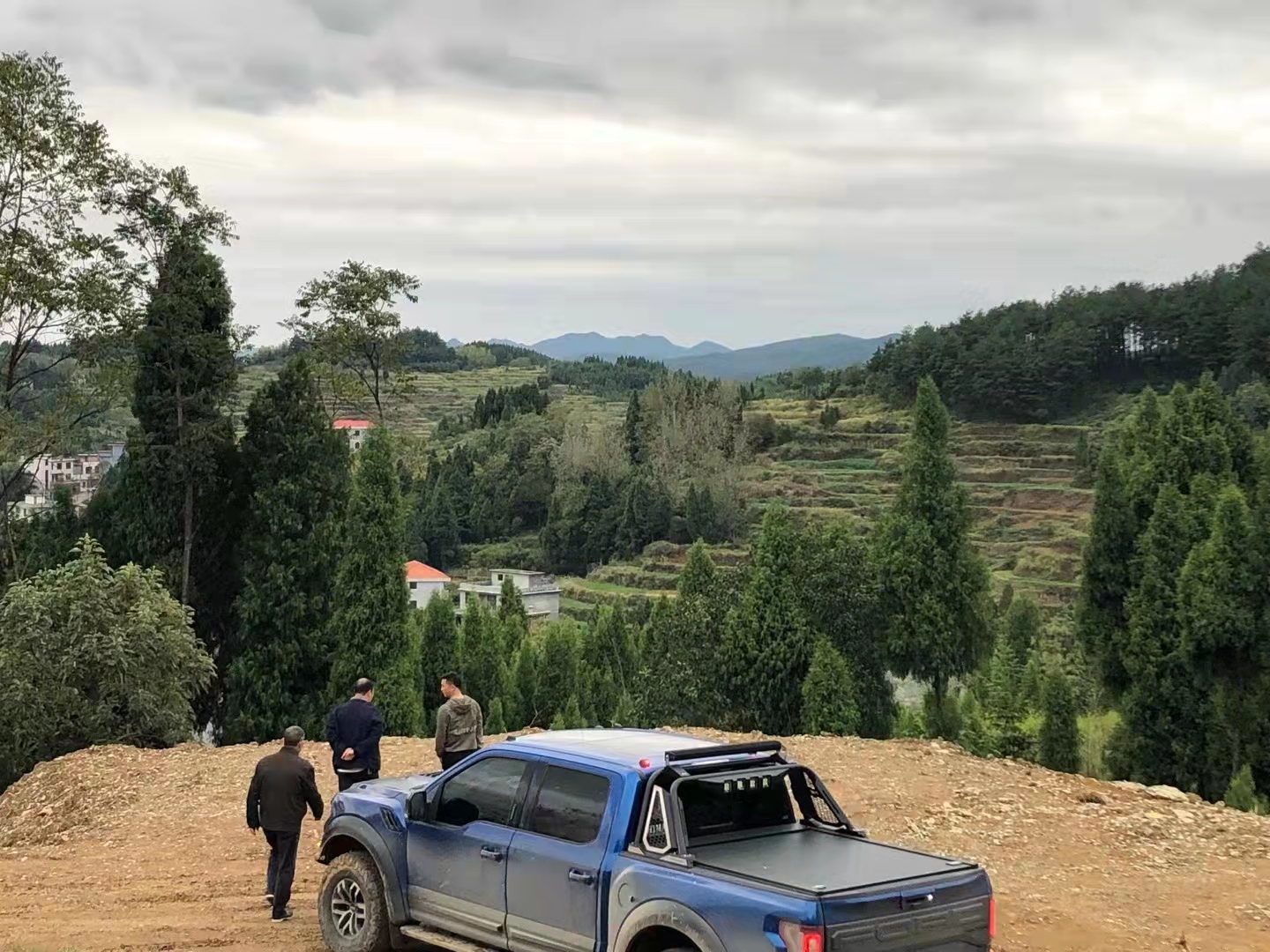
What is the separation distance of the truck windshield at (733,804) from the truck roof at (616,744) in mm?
277

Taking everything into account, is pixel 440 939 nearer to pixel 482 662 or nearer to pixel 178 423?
pixel 178 423

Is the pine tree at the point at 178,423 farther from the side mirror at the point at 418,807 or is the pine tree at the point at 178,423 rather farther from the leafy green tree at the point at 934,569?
the side mirror at the point at 418,807

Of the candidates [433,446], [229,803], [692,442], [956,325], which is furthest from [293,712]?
[433,446]

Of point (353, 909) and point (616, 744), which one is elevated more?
point (616, 744)

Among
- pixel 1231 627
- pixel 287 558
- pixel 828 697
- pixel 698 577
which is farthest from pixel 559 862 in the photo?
pixel 698 577

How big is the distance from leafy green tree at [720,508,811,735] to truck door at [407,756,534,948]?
22491 millimetres

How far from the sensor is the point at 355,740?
33.7 feet

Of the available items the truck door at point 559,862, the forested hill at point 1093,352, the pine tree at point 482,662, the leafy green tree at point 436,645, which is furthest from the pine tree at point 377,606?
the forested hill at point 1093,352

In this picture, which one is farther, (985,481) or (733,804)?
(985,481)

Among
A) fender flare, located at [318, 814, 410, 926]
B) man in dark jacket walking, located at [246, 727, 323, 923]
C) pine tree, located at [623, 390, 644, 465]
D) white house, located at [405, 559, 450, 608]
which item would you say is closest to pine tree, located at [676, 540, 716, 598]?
man in dark jacket walking, located at [246, 727, 323, 923]

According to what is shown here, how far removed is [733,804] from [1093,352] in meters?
90.1

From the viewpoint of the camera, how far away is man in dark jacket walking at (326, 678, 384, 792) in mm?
10258

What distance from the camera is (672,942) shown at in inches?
243

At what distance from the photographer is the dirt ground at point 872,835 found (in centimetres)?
887
